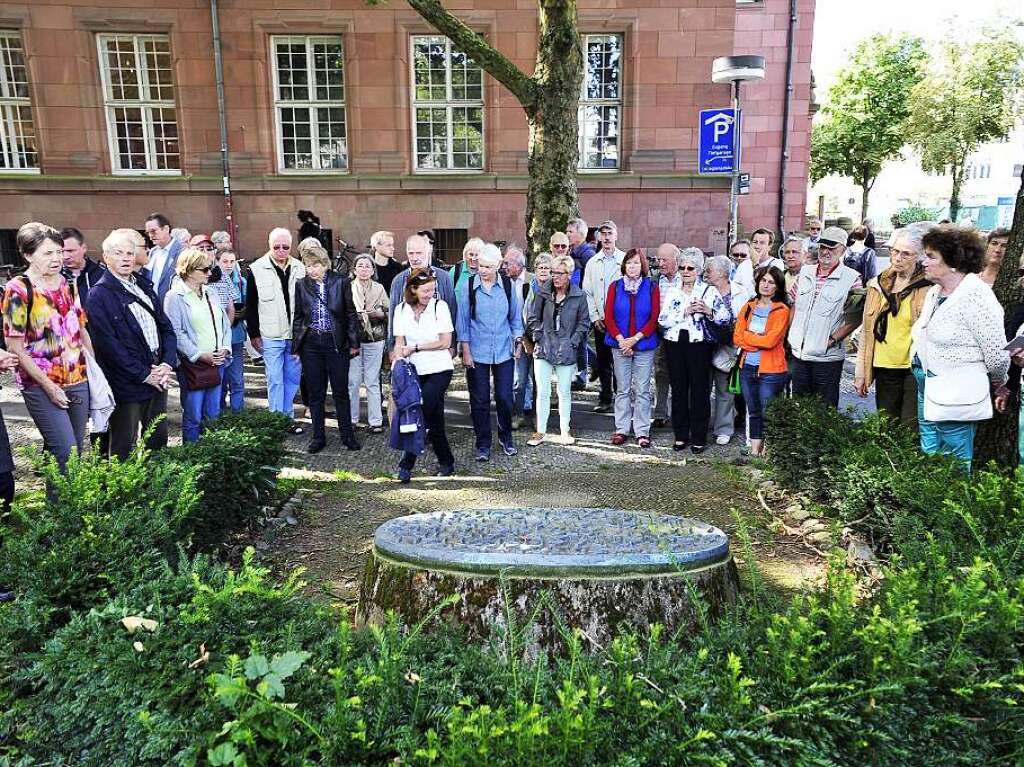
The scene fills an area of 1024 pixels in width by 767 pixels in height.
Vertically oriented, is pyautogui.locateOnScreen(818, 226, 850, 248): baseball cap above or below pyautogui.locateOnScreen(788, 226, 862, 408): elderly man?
above

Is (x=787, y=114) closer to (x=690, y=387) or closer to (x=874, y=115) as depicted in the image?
(x=690, y=387)

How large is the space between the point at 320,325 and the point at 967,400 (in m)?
5.65

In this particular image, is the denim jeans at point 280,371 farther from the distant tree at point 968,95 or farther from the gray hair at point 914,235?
the distant tree at point 968,95

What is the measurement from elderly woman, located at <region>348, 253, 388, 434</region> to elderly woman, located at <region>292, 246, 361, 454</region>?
0.44 ft

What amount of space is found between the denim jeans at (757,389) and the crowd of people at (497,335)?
0.07 ft

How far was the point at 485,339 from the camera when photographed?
7.61 meters

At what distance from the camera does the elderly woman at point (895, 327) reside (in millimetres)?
6055

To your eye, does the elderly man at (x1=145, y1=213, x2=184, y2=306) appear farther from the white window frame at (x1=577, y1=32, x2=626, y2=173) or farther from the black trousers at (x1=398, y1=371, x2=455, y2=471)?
the white window frame at (x1=577, y1=32, x2=626, y2=173)

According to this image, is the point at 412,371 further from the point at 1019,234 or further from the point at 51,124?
the point at 51,124

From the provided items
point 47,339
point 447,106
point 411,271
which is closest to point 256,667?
point 47,339

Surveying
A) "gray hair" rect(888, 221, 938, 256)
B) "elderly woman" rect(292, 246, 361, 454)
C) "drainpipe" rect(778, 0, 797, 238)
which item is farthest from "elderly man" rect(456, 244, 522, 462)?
"drainpipe" rect(778, 0, 797, 238)

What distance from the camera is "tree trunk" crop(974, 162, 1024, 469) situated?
5312 mm

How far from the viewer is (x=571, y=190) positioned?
11469mm

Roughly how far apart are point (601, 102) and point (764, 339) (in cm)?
1190
